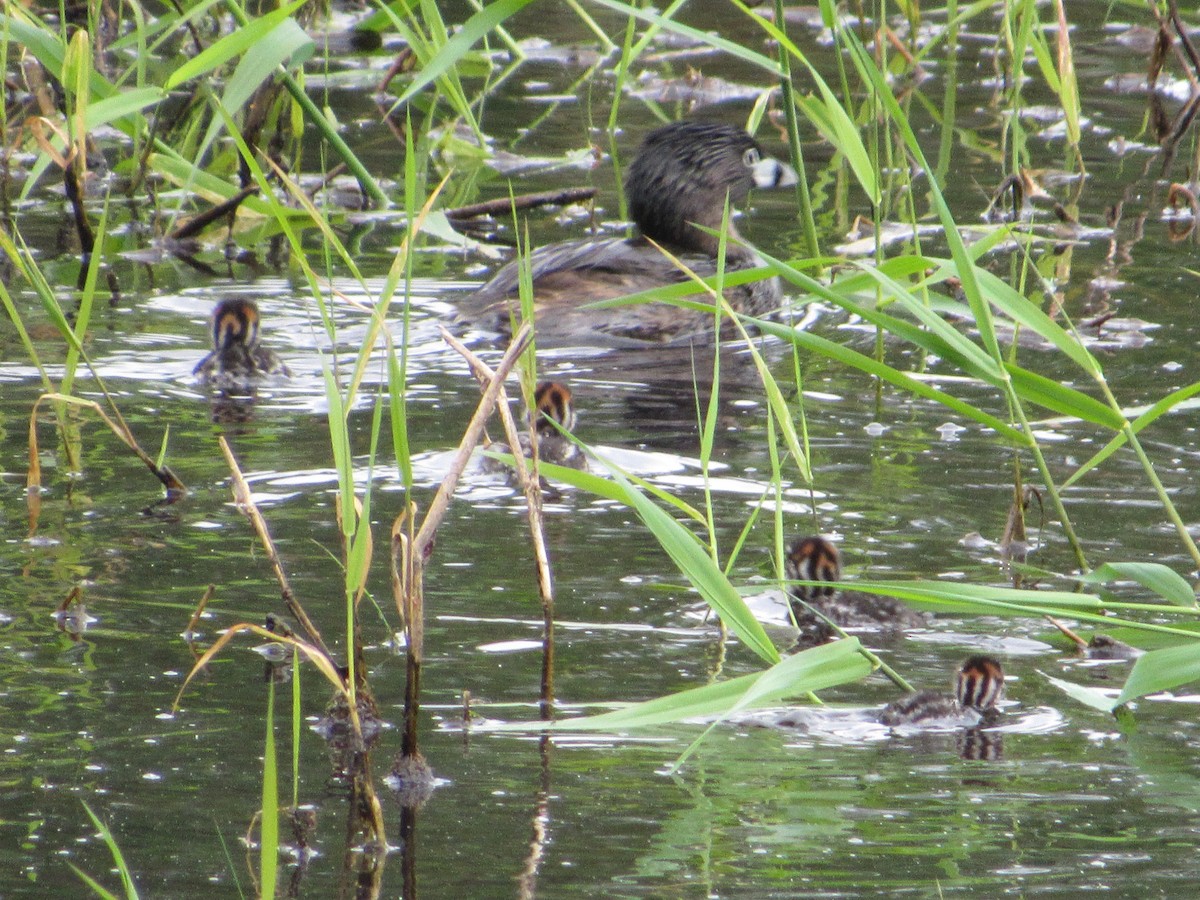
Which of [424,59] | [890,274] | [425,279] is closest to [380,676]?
[890,274]

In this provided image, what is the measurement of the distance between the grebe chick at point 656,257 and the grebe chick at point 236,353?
0.85 metres

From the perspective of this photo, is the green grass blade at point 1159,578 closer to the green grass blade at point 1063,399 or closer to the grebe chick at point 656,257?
the green grass blade at point 1063,399

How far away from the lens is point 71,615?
12.8 feet

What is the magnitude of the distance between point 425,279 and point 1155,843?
15.6 feet

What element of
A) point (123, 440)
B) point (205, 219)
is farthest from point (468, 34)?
point (205, 219)

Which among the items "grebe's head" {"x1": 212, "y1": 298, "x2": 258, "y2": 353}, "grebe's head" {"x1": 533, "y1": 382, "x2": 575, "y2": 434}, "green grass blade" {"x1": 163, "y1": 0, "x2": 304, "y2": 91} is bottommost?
"grebe's head" {"x1": 533, "y1": 382, "x2": 575, "y2": 434}

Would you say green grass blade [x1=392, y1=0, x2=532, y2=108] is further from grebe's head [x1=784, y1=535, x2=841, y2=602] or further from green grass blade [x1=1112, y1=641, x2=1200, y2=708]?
green grass blade [x1=1112, y1=641, x2=1200, y2=708]

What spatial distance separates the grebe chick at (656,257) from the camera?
7094 millimetres

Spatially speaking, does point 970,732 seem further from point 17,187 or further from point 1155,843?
point 17,187

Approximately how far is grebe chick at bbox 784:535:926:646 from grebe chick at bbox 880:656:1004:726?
0.52 metres

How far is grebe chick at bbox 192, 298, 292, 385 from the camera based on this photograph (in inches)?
235

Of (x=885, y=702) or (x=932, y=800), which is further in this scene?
(x=885, y=702)

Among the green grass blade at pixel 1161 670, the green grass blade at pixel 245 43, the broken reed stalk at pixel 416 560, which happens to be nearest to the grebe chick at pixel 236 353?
the green grass blade at pixel 245 43

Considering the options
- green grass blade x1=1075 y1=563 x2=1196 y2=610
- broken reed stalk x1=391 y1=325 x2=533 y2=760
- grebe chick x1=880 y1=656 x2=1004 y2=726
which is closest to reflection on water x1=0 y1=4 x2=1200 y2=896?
grebe chick x1=880 y1=656 x2=1004 y2=726
